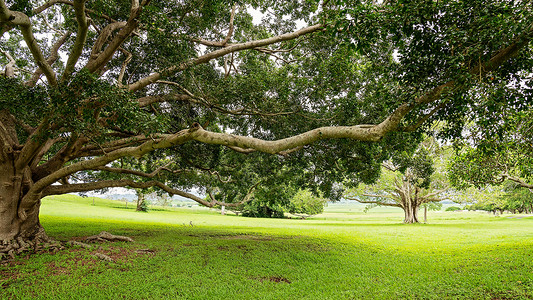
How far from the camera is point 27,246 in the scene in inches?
311

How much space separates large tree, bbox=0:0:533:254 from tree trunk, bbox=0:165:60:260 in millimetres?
33

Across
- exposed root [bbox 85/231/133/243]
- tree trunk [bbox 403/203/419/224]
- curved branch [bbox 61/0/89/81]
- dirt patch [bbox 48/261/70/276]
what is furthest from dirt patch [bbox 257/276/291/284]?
tree trunk [bbox 403/203/419/224]

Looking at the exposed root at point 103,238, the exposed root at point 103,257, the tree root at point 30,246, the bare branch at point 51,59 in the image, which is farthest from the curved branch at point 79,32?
the exposed root at point 103,238

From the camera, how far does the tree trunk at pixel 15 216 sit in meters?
7.82

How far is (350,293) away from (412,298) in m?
1.23

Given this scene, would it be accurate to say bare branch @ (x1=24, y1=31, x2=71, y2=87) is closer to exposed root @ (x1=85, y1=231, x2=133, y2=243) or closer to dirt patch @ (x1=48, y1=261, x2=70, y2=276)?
exposed root @ (x1=85, y1=231, x2=133, y2=243)

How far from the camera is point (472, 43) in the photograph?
4.70 meters

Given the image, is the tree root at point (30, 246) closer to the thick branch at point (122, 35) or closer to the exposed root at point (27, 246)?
the exposed root at point (27, 246)

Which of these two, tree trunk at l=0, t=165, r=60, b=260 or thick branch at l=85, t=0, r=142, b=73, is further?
tree trunk at l=0, t=165, r=60, b=260

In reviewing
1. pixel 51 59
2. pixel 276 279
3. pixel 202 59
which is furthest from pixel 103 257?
pixel 51 59

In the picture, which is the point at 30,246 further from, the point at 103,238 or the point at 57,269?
the point at 57,269

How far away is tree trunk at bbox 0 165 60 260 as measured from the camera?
7.82m

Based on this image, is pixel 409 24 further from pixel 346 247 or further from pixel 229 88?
pixel 346 247

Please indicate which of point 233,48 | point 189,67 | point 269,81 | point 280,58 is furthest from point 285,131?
point 189,67
